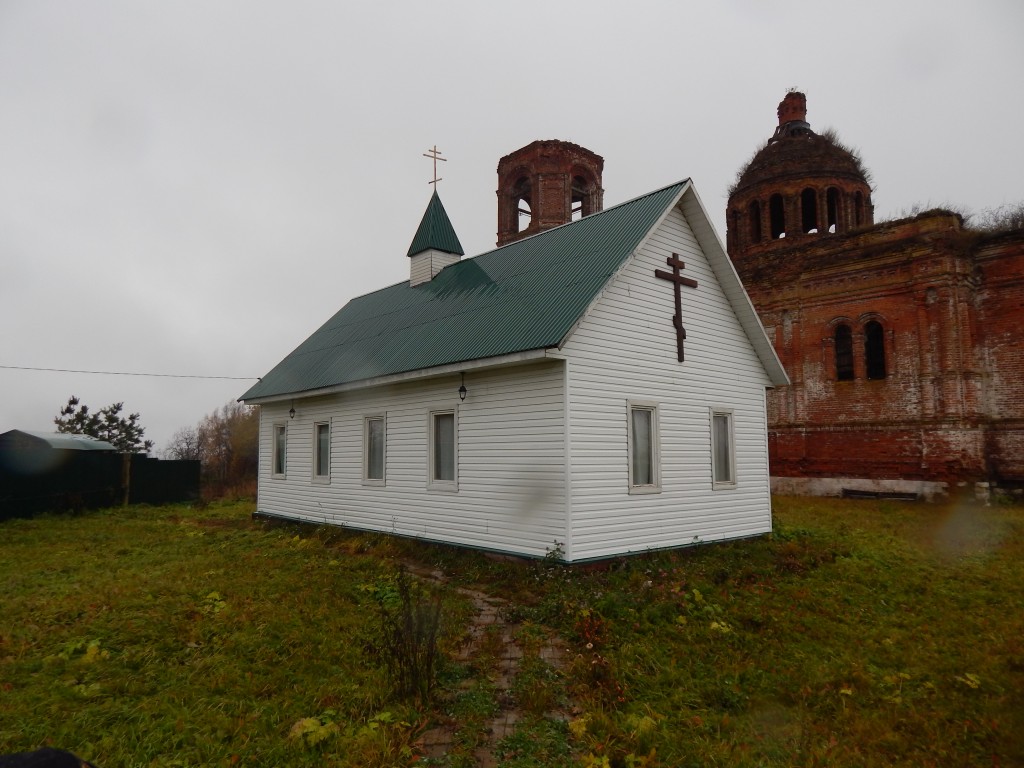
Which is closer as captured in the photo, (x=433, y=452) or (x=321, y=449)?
→ (x=433, y=452)

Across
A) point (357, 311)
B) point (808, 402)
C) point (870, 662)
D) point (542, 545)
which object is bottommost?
point (870, 662)

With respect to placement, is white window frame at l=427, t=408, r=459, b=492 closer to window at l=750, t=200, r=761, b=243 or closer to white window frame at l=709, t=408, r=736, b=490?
white window frame at l=709, t=408, r=736, b=490

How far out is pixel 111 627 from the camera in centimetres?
767

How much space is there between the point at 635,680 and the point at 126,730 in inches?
178

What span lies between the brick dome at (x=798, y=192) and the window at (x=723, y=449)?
14.5 metres

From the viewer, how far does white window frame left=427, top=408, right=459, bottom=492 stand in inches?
471

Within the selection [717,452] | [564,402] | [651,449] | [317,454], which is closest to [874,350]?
[717,452]

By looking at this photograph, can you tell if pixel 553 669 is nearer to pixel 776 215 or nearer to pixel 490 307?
pixel 490 307

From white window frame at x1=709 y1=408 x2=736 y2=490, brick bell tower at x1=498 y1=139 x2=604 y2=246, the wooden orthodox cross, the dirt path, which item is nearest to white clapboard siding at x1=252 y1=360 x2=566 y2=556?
the dirt path

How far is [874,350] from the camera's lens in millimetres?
22375

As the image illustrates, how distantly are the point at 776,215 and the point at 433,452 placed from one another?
823 inches

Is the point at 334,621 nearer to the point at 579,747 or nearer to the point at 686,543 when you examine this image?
the point at 579,747

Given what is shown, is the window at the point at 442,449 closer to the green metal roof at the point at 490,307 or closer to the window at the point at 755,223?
the green metal roof at the point at 490,307

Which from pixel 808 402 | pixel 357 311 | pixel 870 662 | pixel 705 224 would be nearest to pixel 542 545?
pixel 870 662
